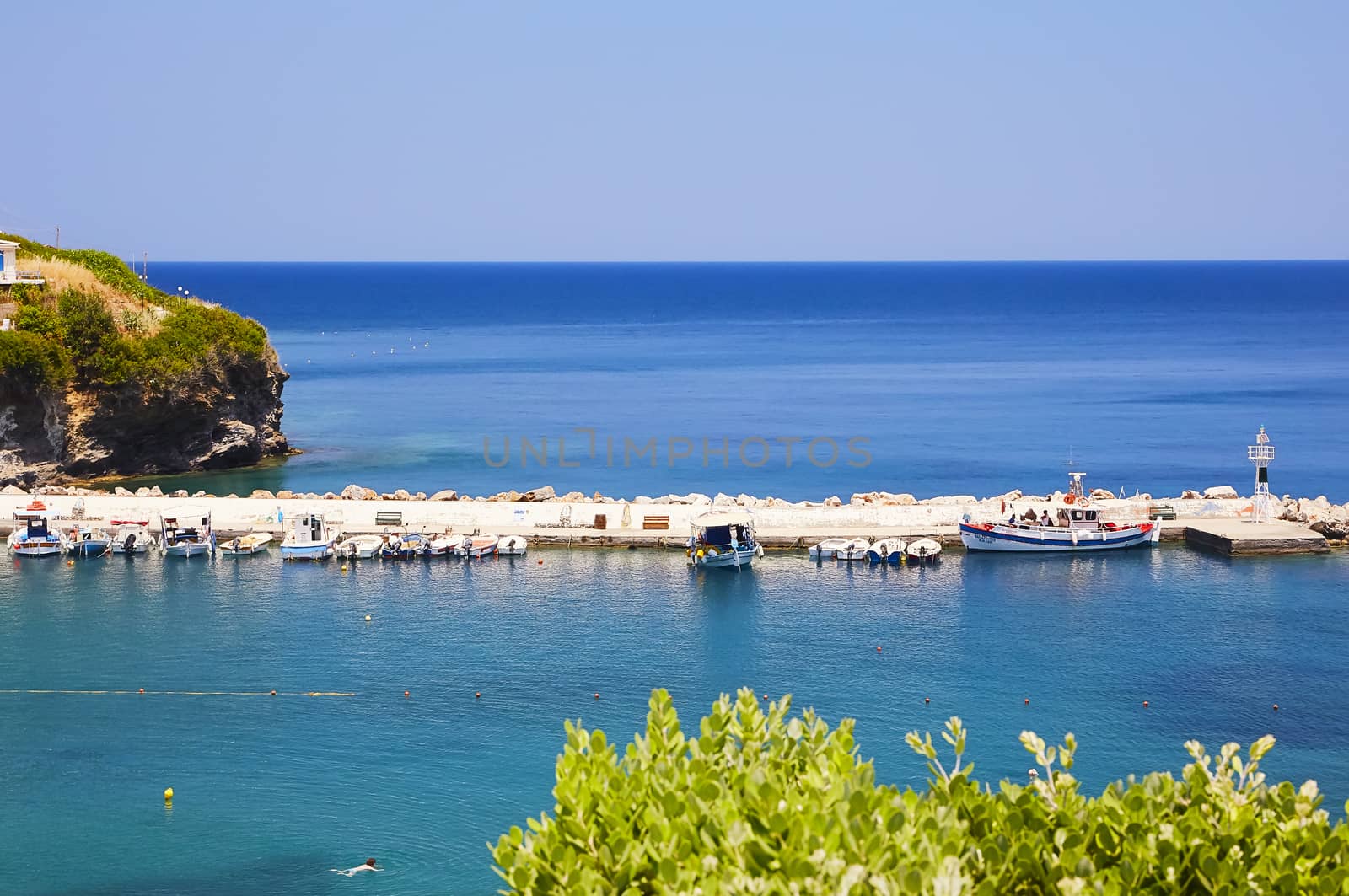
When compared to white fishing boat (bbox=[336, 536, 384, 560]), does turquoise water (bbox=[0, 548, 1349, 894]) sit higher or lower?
lower

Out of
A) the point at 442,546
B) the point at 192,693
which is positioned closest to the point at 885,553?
the point at 442,546

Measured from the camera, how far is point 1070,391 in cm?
12400

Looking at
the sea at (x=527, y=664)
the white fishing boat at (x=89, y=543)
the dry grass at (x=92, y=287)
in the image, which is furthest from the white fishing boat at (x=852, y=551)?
the dry grass at (x=92, y=287)

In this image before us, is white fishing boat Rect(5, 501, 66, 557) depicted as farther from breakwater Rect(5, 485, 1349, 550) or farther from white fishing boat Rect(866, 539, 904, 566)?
white fishing boat Rect(866, 539, 904, 566)

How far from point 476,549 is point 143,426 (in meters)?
30.4

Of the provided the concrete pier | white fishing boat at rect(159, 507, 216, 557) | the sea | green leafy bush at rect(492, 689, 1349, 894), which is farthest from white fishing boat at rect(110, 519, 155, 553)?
the concrete pier

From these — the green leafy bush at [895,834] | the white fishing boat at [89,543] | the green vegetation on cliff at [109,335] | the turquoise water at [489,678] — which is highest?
the green vegetation on cliff at [109,335]

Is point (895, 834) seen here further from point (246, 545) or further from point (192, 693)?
point (246, 545)

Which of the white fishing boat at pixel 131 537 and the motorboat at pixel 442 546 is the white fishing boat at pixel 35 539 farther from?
the motorboat at pixel 442 546

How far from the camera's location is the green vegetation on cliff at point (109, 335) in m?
73.9

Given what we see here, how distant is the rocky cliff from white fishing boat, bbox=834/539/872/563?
41987 mm

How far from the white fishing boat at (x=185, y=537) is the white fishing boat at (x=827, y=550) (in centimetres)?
2672

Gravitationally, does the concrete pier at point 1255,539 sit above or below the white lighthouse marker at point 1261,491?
below

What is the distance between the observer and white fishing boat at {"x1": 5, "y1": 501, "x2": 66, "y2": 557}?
59.7m
